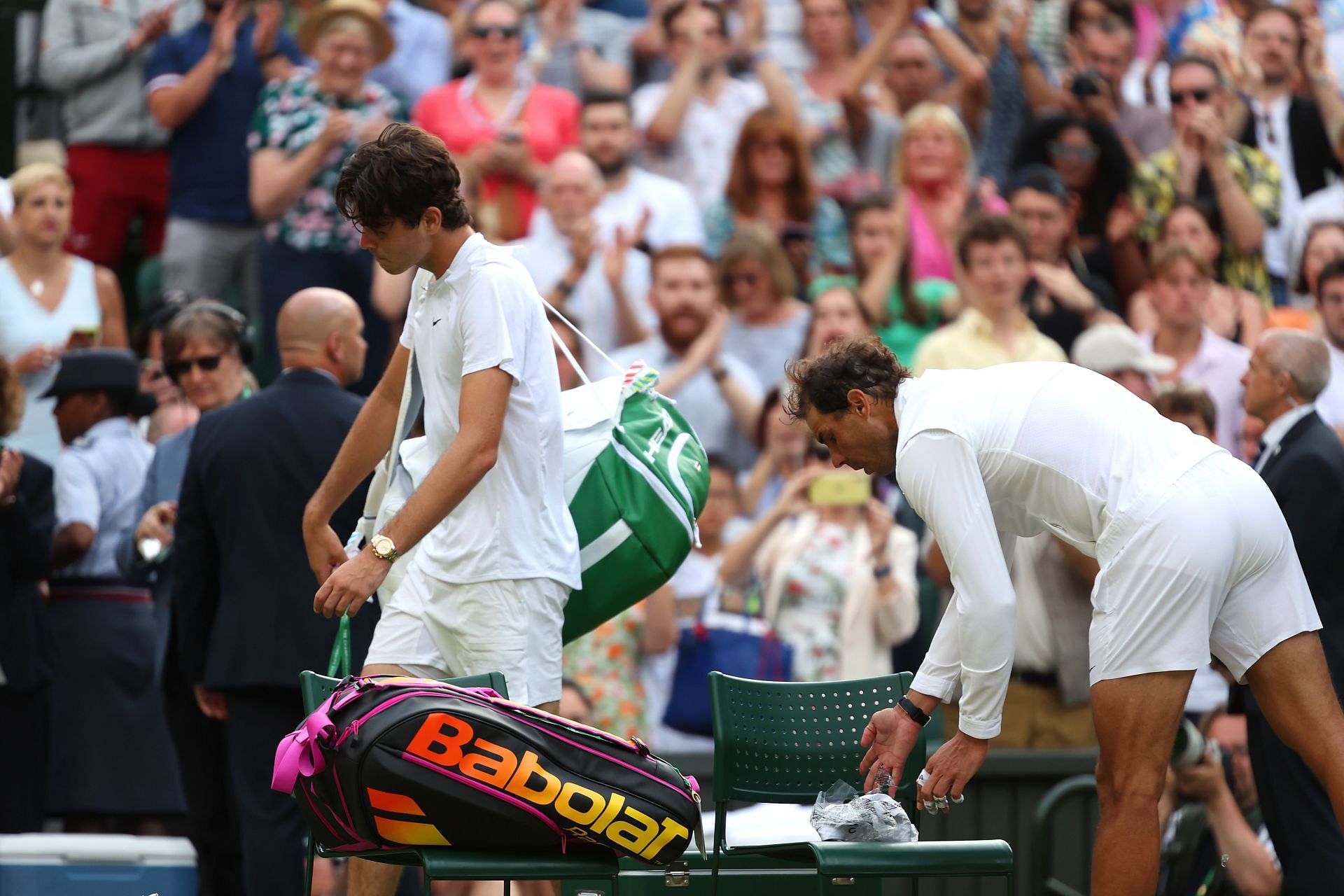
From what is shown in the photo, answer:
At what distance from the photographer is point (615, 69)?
32.7ft

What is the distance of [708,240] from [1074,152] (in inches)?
80.9

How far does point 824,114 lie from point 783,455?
2676 mm

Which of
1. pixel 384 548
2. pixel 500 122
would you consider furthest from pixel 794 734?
pixel 500 122

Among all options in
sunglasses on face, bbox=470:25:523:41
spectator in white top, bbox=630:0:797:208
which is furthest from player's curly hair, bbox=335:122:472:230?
spectator in white top, bbox=630:0:797:208

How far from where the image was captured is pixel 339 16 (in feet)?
28.0

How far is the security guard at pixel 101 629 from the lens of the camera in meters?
6.67

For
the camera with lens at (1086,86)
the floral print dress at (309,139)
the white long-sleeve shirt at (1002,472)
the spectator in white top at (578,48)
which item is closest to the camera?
the white long-sleeve shirt at (1002,472)

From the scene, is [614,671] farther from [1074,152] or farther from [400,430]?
[1074,152]

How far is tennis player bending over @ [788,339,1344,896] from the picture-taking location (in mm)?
4102

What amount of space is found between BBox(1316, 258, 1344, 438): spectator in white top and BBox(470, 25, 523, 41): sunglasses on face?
4.01m

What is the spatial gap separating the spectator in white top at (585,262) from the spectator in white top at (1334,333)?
10.2ft

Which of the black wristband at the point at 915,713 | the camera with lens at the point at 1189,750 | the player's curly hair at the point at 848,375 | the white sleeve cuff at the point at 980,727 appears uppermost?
the player's curly hair at the point at 848,375

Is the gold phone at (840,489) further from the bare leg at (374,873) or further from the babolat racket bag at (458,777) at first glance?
the babolat racket bag at (458,777)

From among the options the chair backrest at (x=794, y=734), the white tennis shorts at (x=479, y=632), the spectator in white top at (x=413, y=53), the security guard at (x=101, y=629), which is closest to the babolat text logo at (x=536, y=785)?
the white tennis shorts at (x=479, y=632)
